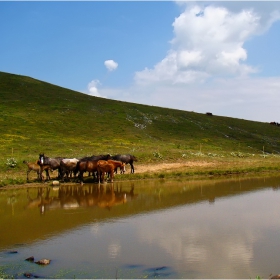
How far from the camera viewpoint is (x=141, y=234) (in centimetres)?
1228

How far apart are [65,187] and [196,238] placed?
14307mm

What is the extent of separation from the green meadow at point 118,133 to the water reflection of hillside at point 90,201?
12.0 ft

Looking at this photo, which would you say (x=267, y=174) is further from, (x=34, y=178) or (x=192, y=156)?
(x=34, y=178)

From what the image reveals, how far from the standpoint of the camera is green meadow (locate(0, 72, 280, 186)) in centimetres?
3583

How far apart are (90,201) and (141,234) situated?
7069 millimetres

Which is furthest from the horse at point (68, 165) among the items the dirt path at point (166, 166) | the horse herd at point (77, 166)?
the dirt path at point (166, 166)

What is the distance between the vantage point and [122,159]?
30703mm

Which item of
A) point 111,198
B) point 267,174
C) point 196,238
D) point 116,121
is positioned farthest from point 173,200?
point 116,121

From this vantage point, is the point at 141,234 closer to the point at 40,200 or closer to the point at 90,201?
the point at 90,201

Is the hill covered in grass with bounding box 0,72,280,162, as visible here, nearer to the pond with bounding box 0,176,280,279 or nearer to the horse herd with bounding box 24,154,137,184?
the horse herd with bounding box 24,154,137,184

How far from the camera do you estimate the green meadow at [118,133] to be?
35.8 meters

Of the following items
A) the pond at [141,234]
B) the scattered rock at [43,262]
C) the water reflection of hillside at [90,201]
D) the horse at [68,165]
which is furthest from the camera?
the horse at [68,165]

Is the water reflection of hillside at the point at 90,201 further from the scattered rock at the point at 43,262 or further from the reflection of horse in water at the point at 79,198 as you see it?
the scattered rock at the point at 43,262

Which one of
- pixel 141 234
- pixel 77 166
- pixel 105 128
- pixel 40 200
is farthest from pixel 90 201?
pixel 105 128
